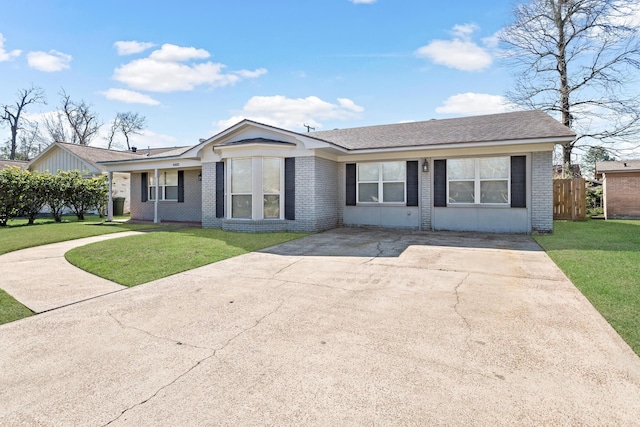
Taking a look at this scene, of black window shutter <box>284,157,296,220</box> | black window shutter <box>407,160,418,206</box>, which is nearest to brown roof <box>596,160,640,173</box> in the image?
black window shutter <box>407,160,418,206</box>

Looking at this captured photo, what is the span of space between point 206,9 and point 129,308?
1159 cm

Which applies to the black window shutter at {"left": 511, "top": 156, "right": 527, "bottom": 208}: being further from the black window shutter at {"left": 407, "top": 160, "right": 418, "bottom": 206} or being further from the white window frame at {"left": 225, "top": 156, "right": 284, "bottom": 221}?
the white window frame at {"left": 225, "top": 156, "right": 284, "bottom": 221}

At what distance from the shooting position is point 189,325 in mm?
3859

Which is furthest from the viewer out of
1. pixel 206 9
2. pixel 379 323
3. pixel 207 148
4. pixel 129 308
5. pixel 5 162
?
pixel 5 162

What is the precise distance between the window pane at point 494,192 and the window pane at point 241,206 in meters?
8.08

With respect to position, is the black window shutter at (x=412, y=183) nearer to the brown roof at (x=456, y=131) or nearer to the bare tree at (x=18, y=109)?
the brown roof at (x=456, y=131)

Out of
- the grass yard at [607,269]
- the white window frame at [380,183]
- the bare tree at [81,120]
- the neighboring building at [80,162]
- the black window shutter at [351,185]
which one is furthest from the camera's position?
the bare tree at [81,120]

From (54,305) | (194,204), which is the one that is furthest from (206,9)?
(54,305)

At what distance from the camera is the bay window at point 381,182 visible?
40.7ft

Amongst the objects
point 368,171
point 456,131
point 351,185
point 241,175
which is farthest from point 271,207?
point 456,131

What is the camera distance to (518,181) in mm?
10727

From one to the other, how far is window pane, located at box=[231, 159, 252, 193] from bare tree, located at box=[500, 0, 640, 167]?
1713 centimetres

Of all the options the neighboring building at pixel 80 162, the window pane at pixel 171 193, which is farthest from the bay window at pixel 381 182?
the neighboring building at pixel 80 162

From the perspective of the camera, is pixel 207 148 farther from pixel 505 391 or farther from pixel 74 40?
pixel 505 391
